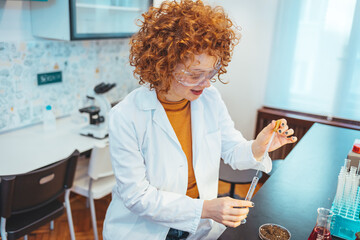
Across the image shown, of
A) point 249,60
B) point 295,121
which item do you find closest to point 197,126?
point 249,60

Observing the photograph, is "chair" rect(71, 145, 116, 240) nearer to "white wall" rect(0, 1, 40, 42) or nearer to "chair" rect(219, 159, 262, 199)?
"chair" rect(219, 159, 262, 199)

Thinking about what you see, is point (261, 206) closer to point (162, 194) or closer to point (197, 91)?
point (162, 194)

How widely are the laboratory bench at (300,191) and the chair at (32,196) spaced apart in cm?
113

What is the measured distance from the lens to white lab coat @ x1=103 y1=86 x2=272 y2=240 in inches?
46.2

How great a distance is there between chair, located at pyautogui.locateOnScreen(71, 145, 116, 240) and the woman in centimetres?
91

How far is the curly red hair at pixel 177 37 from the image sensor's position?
42.9 inches

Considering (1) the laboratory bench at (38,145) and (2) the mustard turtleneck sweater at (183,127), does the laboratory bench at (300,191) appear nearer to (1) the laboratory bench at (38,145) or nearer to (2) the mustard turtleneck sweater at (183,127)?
(2) the mustard turtleneck sweater at (183,127)

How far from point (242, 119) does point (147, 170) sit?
2.36 metres

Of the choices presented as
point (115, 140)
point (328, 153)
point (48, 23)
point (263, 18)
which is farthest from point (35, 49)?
point (328, 153)

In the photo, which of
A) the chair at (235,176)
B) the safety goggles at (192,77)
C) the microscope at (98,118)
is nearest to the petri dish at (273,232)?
the safety goggles at (192,77)

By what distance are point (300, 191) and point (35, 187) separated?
1.39 metres

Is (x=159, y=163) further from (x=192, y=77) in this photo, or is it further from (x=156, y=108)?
(x=192, y=77)

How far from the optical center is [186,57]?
3.64ft

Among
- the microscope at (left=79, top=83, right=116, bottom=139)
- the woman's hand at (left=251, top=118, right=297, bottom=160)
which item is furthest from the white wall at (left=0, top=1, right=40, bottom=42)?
the woman's hand at (left=251, top=118, right=297, bottom=160)
